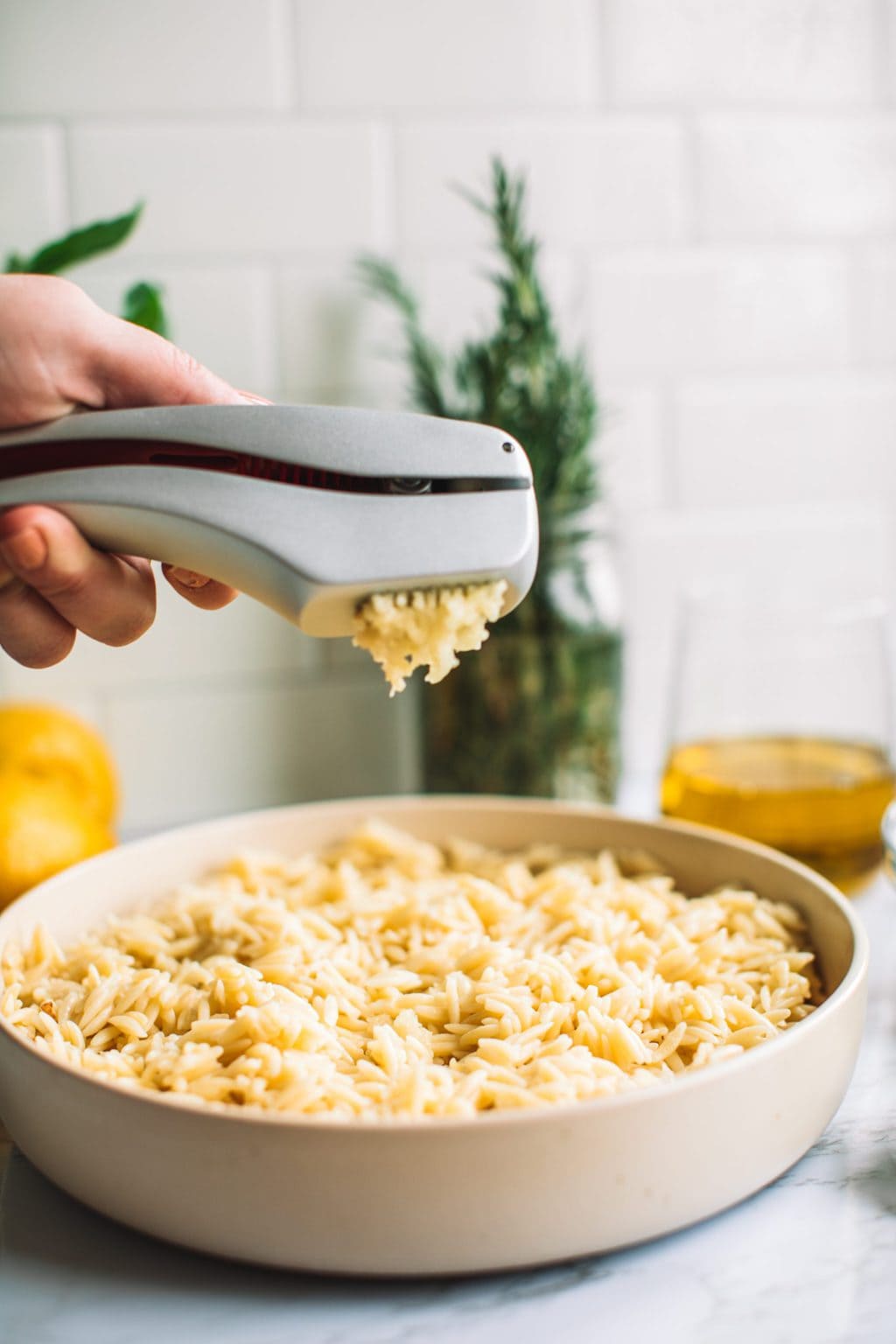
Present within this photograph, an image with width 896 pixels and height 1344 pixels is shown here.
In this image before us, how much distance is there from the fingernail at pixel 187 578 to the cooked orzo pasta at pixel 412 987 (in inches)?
7.4

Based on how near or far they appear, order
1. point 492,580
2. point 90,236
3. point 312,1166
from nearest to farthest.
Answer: point 312,1166
point 492,580
point 90,236

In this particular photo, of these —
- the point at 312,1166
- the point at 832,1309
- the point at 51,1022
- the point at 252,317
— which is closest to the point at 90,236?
the point at 252,317

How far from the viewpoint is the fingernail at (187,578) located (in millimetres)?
666

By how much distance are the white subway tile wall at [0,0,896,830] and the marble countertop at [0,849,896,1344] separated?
0.61 meters

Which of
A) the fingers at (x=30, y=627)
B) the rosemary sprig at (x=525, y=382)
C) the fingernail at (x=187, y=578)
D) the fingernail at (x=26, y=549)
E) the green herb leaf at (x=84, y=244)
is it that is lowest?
the fingers at (x=30, y=627)

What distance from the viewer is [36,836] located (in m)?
0.81

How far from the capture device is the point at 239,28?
1011 millimetres

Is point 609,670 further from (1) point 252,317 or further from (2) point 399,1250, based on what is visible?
(2) point 399,1250

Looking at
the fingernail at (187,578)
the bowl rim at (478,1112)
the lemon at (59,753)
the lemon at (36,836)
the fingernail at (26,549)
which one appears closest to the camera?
the bowl rim at (478,1112)

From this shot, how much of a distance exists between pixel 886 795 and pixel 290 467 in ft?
1.83

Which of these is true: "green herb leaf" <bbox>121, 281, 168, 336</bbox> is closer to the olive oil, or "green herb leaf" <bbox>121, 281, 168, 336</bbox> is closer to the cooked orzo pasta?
the cooked orzo pasta

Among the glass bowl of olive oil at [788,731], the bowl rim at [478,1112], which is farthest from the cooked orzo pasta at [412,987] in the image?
the glass bowl of olive oil at [788,731]

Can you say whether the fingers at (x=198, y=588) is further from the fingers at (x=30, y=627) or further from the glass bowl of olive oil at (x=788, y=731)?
the glass bowl of olive oil at (x=788, y=731)

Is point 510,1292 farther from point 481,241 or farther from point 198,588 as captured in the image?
point 481,241
